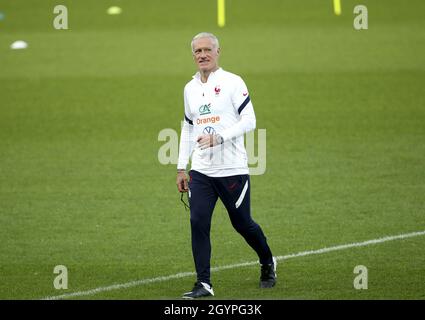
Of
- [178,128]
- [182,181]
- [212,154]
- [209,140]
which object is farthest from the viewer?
→ [178,128]

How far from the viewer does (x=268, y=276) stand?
9.82 m

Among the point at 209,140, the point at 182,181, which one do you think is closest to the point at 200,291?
the point at 182,181

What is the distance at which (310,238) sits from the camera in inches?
466

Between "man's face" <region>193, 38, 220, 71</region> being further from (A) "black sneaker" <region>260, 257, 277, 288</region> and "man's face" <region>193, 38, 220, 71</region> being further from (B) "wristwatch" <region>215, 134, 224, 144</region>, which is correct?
(A) "black sneaker" <region>260, 257, 277, 288</region>

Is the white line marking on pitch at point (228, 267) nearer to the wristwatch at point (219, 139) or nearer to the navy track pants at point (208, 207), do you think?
the navy track pants at point (208, 207)

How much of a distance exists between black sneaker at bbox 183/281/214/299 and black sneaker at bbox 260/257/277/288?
0.68 metres

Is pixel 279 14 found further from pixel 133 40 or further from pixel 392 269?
pixel 392 269

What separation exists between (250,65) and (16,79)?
19.5ft

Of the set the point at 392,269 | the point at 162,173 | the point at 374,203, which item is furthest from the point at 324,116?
the point at 392,269

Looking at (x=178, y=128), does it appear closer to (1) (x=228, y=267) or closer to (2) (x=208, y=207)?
(1) (x=228, y=267)

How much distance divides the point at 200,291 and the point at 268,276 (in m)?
0.86

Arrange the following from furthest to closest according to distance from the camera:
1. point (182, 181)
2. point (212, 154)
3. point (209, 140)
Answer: point (182, 181) < point (212, 154) < point (209, 140)

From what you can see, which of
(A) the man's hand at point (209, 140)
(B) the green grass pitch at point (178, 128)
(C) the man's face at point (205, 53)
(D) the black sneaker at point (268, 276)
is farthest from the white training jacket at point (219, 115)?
(B) the green grass pitch at point (178, 128)

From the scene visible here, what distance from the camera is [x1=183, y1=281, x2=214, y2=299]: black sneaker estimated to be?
9.27 m
